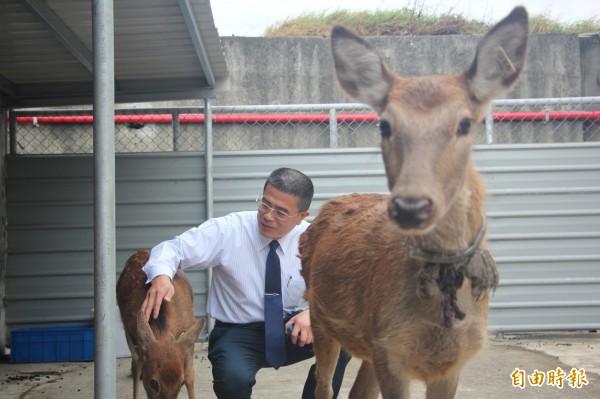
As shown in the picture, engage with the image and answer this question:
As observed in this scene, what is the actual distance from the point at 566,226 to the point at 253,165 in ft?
14.2

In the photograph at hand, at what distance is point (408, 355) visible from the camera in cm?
457

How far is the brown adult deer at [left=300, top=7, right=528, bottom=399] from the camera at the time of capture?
3953 mm

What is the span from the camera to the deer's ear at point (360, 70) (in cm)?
452

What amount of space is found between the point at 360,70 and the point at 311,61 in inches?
385

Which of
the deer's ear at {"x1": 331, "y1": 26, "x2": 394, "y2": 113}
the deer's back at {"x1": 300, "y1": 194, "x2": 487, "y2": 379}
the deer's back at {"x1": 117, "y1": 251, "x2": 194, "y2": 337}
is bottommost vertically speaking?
the deer's back at {"x1": 117, "y1": 251, "x2": 194, "y2": 337}

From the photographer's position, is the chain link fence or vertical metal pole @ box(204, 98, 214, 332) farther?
the chain link fence

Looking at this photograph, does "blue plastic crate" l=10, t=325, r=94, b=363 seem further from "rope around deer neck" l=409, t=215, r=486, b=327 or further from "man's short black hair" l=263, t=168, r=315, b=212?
"rope around deer neck" l=409, t=215, r=486, b=327

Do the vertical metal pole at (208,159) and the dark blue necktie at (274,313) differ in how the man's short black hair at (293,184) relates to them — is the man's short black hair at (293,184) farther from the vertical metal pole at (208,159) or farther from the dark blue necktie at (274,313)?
the vertical metal pole at (208,159)

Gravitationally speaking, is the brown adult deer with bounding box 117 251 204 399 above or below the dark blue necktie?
below

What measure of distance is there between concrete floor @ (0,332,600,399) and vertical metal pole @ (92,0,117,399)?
9.44 feet

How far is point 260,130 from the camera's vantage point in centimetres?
1323

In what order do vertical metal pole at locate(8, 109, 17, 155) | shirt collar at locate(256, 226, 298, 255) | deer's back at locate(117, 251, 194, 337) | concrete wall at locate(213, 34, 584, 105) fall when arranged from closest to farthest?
1. shirt collar at locate(256, 226, 298, 255)
2. deer's back at locate(117, 251, 194, 337)
3. vertical metal pole at locate(8, 109, 17, 155)
4. concrete wall at locate(213, 34, 584, 105)

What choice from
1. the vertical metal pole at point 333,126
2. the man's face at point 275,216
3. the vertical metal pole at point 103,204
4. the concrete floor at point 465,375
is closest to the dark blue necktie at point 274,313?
the man's face at point 275,216

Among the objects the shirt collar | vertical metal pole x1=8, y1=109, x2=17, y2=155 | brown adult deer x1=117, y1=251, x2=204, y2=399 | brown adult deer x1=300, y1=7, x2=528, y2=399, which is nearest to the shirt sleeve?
the shirt collar
